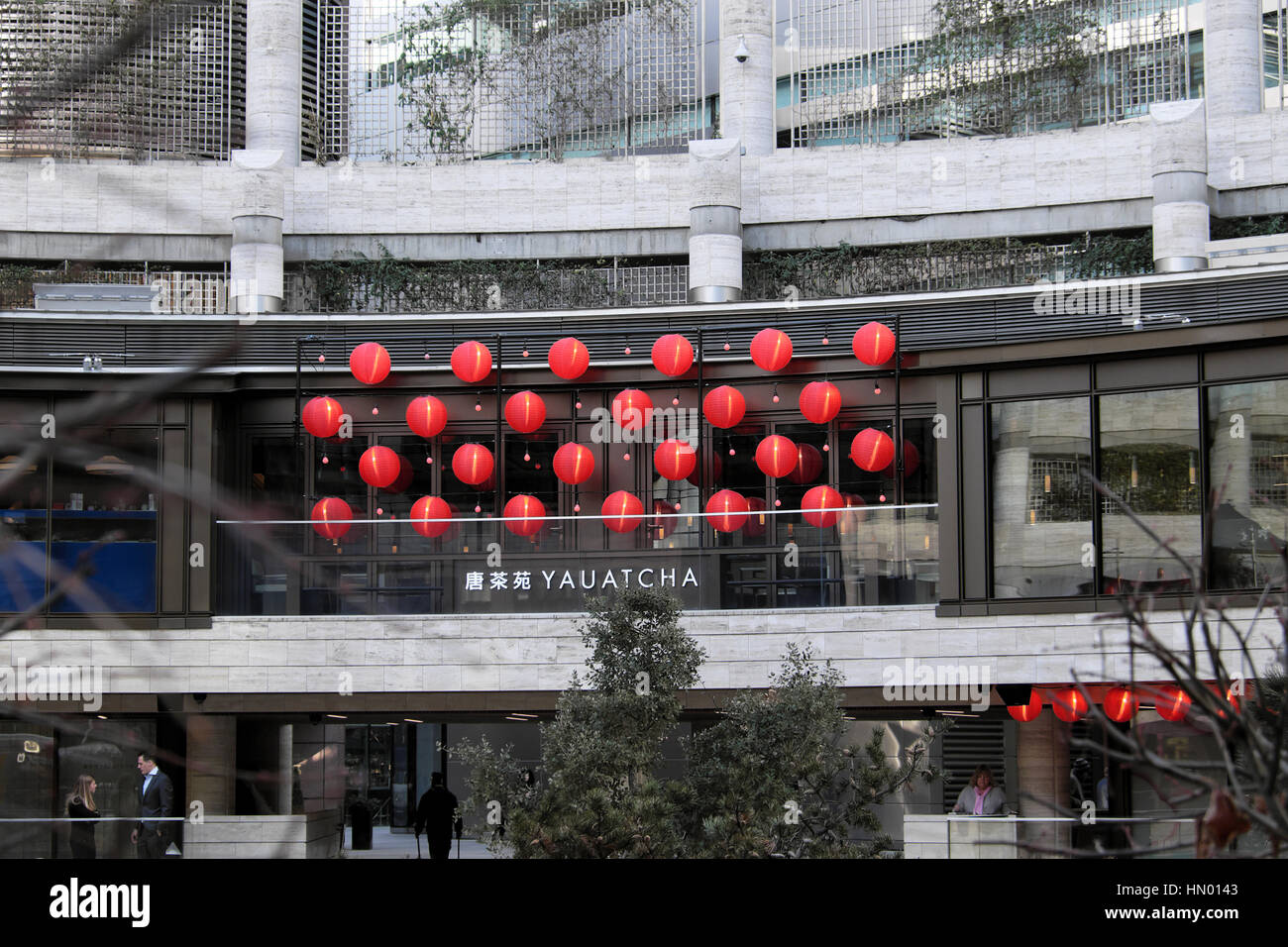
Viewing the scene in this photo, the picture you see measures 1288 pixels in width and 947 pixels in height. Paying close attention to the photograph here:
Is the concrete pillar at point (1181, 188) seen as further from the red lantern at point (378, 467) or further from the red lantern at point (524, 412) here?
the red lantern at point (378, 467)

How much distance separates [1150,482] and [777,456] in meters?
5.00

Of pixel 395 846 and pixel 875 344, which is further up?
pixel 875 344

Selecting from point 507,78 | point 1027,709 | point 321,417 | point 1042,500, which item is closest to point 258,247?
point 321,417

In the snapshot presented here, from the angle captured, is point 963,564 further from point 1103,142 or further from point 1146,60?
point 1146,60

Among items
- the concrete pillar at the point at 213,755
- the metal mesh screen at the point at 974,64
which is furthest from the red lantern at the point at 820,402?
the concrete pillar at the point at 213,755

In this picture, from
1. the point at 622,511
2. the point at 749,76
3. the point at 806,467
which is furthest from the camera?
the point at 749,76

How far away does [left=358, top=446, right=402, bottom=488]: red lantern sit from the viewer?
2222 centimetres

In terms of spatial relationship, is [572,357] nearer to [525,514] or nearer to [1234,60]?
[525,514]

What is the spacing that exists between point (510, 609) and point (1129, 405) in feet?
28.1

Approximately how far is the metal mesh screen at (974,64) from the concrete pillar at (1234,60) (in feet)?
2.81

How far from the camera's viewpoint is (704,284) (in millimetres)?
26078

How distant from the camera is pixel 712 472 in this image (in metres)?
22.7
